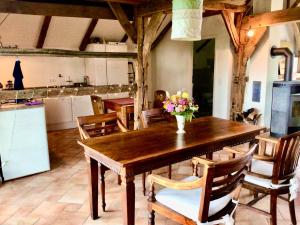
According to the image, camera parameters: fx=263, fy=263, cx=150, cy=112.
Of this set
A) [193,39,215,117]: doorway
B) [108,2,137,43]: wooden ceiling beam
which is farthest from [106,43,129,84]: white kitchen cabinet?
[193,39,215,117]: doorway

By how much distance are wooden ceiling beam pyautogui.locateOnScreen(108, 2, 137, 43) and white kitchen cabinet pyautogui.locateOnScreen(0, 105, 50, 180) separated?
6.77 ft

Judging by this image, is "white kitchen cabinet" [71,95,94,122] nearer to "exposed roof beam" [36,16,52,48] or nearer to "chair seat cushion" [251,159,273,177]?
"exposed roof beam" [36,16,52,48]

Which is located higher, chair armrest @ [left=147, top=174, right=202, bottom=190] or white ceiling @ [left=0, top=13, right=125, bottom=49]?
white ceiling @ [left=0, top=13, right=125, bottom=49]

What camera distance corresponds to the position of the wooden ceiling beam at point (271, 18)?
4.40 meters

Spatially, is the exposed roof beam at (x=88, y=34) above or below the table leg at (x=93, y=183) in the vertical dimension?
above

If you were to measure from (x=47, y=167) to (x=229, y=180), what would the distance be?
2941 millimetres

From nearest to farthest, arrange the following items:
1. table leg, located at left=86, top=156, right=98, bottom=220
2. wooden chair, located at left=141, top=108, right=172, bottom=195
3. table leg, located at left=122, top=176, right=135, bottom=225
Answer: table leg, located at left=122, top=176, right=135, bottom=225
table leg, located at left=86, top=156, right=98, bottom=220
wooden chair, located at left=141, top=108, right=172, bottom=195

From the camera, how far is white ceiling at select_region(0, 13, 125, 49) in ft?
17.5

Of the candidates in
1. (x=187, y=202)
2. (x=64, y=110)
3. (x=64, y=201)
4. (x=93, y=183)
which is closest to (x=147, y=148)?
(x=187, y=202)

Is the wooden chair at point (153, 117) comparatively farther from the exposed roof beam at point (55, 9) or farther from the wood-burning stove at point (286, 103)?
the wood-burning stove at point (286, 103)

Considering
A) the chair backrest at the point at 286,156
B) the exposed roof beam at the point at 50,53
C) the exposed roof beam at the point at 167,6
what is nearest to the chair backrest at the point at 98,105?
the exposed roof beam at the point at 50,53

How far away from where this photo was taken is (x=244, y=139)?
9.02 feet

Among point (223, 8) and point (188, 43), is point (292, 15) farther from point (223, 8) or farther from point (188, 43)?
point (188, 43)

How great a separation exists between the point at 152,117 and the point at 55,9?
A: 263cm
